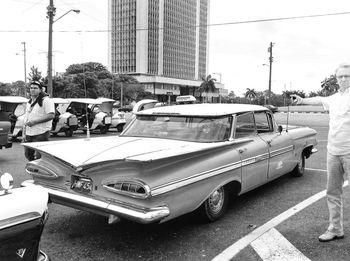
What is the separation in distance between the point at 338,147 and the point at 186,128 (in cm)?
187

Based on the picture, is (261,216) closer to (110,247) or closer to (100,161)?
(110,247)

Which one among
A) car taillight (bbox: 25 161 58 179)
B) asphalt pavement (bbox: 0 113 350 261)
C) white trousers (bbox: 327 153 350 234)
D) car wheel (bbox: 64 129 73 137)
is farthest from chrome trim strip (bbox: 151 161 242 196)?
car wheel (bbox: 64 129 73 137)

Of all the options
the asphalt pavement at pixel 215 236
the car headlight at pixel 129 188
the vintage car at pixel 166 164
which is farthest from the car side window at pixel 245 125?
the car headlight at pixel 129 188

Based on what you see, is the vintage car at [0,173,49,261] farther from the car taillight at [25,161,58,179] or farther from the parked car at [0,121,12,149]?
the parked car at [0,121,12,149]

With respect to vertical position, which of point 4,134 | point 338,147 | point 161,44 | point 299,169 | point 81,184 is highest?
point 161,44

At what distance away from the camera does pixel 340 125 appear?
3.84 meters

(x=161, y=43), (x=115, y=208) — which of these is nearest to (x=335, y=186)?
(x=115, y=208)

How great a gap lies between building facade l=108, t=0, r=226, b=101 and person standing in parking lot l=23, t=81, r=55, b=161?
7943 centimetres

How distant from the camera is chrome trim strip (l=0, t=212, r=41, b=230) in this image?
197 cm

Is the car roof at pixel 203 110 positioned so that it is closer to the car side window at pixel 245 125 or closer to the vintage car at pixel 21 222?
the car side window at pixel 245 125

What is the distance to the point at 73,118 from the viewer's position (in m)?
16.2

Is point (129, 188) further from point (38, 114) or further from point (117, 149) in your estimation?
point (38, 114)

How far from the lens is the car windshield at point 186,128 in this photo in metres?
4.82

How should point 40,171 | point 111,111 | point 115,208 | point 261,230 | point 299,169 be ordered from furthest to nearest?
point 111,111, point 299,169, point 261,230, point 40,171, point 115,208
